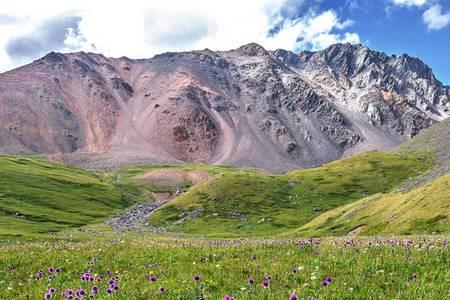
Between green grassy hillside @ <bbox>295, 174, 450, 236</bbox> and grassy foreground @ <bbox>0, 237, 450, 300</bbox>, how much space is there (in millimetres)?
54181

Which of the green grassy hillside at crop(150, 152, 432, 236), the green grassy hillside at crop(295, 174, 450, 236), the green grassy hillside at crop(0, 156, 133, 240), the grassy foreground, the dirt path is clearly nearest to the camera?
the grassy foreground

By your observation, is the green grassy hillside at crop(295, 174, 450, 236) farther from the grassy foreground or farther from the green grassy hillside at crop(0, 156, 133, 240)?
the green grassy hillside at crop(0, 156, 133, 240)

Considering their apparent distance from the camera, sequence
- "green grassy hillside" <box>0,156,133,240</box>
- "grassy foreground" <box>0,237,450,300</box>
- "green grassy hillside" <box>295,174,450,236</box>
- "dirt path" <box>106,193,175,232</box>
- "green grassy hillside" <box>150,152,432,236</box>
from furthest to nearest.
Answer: "green grassy hillside" <box>150,152,432,236</box> → "dirt path" <box>106,193,175,232</box> → "green grassy hillside" <box>0,156,133,240</box> → "green grassy hillside" <box>295,174,450,236</box> → "grassy foreground" <box>0,237,450,300</box>

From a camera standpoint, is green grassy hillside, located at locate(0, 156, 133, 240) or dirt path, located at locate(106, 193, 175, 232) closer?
green grassy hillside, located at locate(0, 156, 133, 240)

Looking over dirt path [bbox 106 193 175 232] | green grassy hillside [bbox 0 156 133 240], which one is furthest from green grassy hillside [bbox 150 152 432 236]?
green grassy hillside [bbox 0 156 133 240]

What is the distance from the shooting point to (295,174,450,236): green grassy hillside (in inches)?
2734

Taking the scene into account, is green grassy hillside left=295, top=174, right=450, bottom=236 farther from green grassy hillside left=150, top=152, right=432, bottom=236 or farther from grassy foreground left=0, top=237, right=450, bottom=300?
grassy foreground left=0, top=237, right=450, bottom=300

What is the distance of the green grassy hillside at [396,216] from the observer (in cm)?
6944

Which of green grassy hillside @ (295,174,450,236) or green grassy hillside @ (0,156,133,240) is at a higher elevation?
green grassy hillside @ (0,156,133,240)

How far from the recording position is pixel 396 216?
8094 centimetres

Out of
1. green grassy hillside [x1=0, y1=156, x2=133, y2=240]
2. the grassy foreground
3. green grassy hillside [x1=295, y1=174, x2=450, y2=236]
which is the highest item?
green grassy hillside [x1=0, y1=156, x2=133, y2=240]

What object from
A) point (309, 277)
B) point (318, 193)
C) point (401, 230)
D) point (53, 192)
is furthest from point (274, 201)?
point (309, 277)

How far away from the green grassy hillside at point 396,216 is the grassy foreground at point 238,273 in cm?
5418

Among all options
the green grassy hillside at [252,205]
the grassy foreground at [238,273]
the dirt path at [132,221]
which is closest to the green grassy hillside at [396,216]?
the green grassy hillside at [252,205]
